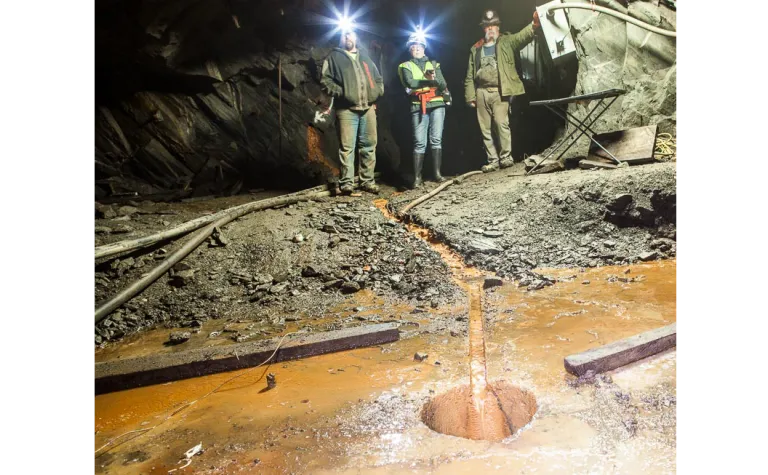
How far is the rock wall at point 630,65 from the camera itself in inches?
253

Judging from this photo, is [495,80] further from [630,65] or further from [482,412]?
[482,412]

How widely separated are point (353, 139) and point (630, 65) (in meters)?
4.79

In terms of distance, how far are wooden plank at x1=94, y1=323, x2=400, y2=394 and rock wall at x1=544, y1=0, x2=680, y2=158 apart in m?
5.44

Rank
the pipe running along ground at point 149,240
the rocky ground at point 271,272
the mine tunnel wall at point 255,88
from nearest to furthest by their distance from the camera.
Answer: the rocky ground at point 271,272 < the pipe running along ground at point 149,240 < the mine tunnel wall at point 255,88

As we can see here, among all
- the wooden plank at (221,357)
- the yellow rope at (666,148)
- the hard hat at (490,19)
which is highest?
the hard hat at (490,19)

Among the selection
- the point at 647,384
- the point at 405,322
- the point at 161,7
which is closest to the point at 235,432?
the point at 405,322

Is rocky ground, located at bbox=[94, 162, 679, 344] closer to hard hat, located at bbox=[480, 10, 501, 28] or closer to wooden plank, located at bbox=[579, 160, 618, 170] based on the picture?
wooden plank, located at bbox=[579, 160, 618, 170]

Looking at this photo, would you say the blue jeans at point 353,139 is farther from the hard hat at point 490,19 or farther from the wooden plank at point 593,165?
the wooden plank at point 593,165

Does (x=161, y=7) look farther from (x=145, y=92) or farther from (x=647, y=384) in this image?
(x=647, y=384)

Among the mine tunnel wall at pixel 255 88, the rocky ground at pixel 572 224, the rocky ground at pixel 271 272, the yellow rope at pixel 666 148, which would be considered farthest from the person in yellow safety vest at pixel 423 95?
the yellow rope at pixel 666 148

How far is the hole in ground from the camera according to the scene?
209 centimetres

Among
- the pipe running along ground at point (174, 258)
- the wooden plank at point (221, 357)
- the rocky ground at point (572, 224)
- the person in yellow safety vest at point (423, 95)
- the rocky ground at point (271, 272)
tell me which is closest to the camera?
the wooden plank at point (221, 357)

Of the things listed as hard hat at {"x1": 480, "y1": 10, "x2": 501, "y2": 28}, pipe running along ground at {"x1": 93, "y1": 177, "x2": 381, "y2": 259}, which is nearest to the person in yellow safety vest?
hard hat at {"x1": 480, "y1": 10, "x2": 501, "y2": 28}

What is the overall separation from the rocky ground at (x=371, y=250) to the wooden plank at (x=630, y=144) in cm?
44
